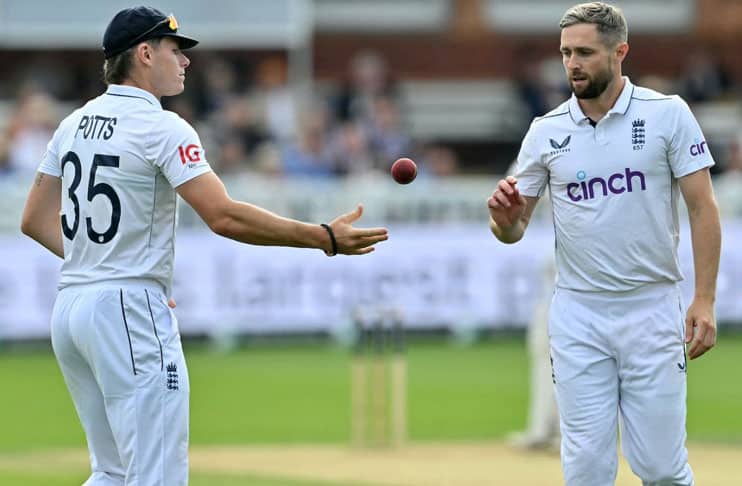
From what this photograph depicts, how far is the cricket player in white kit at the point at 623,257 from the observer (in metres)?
7.64

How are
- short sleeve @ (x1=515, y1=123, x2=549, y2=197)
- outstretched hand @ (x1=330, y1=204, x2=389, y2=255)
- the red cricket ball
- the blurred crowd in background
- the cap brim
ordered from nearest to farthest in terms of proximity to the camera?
outstretched hand @ (x1=330, y1=204, x2=389, y2=255) < the cap brim < the red cricket ball < short sleeve @ (x1=515, y1=123, x2=549, y2=197) < the blurred crowd in background

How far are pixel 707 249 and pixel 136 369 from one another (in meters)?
2.68

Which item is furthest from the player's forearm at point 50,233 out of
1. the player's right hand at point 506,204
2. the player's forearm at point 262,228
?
the player's right hand at point 506,204

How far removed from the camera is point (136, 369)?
6965 millimetres

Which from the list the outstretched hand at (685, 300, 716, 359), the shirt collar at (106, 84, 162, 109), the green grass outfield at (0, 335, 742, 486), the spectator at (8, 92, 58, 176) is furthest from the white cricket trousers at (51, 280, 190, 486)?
the spectator at (8, 92, 58, 176)

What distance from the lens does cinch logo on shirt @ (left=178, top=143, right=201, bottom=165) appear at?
6.91 meters

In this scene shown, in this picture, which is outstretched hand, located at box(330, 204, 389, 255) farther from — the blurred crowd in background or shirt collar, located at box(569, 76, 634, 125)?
the blurred crowd in background

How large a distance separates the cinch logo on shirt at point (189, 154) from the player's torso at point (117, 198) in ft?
0.49

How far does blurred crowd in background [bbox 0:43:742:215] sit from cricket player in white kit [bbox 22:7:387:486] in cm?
1353

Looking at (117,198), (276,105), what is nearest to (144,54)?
(117,198)

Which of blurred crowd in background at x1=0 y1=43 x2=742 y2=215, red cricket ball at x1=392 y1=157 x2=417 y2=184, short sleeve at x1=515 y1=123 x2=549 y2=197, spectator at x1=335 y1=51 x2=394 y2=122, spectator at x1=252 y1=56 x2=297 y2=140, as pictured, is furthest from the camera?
spectator at x1=335 y1=51 x2=394 y2=122

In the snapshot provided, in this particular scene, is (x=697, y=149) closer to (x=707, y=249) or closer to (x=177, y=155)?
(x=707, y=249)

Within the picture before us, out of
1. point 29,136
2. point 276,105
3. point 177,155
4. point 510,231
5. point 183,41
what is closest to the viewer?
point 177,155

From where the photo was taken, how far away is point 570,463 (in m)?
7.73
